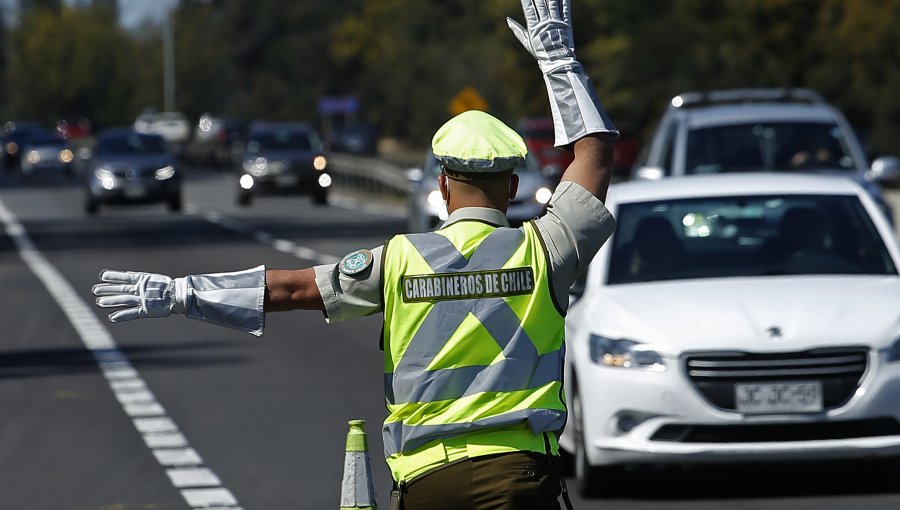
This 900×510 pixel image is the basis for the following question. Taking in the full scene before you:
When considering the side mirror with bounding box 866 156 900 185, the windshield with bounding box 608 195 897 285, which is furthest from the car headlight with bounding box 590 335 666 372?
the side mirror with bounding box 866 156 900 185

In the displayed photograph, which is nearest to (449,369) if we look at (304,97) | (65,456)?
(65,456)

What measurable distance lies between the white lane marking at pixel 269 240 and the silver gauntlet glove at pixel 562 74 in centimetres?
1775

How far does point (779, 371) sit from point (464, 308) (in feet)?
16.5

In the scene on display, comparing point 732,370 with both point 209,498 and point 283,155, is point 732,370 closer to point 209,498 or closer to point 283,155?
point 209,498

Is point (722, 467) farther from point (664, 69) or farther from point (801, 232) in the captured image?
point (664, 69)

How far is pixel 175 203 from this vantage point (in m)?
44.9

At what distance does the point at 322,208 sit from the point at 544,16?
41.5m

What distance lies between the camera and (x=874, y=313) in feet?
32.1

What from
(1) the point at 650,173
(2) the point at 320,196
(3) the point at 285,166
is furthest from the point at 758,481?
(2) the point at 320,196

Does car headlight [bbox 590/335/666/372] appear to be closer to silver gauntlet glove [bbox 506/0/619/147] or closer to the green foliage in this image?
silver gauntlet glove [bbox 506/0/619/147]

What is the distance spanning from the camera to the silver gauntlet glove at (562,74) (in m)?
5.02

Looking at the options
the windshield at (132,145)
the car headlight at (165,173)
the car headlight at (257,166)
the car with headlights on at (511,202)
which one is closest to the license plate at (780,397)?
the car with headlights on at (511,202)

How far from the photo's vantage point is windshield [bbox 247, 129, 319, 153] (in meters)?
48.0

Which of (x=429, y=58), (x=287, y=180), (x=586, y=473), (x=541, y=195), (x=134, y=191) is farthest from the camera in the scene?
(x=429, y=58)
